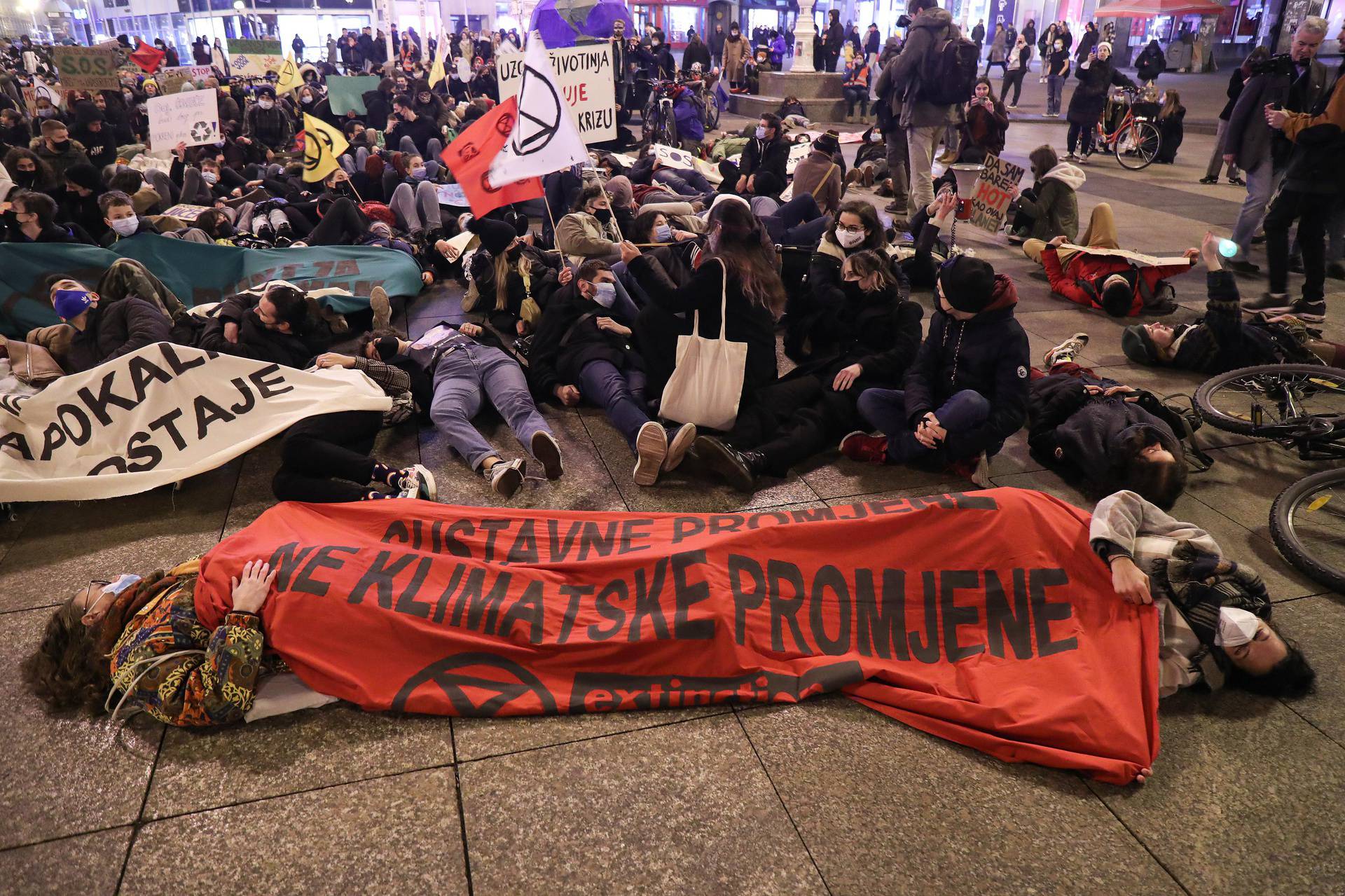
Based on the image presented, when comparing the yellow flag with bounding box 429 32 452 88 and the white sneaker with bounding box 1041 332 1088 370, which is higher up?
the yellow flag with bounding box 429 32 452 88

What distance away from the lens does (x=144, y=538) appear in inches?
170

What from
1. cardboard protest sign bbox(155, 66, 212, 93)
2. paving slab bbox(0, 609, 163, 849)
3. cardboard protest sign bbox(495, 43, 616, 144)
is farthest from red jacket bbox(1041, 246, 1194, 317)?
cardboard protest sign bbox(155, 66, 212, 93)

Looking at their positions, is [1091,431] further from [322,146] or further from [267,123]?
[267,123]

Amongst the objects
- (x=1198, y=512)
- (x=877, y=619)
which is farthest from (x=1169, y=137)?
(x=877, y=619)

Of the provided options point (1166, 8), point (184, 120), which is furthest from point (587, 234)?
point (1166, 8)

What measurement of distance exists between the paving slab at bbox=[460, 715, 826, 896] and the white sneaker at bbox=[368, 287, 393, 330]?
511 centimetres

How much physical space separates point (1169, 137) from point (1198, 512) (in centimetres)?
1414

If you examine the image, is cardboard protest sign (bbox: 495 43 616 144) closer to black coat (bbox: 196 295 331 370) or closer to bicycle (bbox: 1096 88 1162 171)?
black coat (bbox: 196 295 331 370)

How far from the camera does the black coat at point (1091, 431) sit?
4.45m

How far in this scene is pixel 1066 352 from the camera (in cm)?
597

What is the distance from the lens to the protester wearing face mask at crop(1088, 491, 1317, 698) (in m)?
3.07

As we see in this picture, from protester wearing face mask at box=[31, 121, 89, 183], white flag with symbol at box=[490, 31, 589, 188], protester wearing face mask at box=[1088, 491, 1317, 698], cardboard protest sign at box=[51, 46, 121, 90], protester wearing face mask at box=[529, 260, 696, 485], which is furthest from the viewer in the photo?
cardboard protest sign at box=[51, 46, 121, 90]

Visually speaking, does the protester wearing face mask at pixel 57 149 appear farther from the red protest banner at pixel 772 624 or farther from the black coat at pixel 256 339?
the red protest banner at pixel 772 624

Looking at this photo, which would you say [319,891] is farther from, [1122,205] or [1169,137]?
[1169,137]
